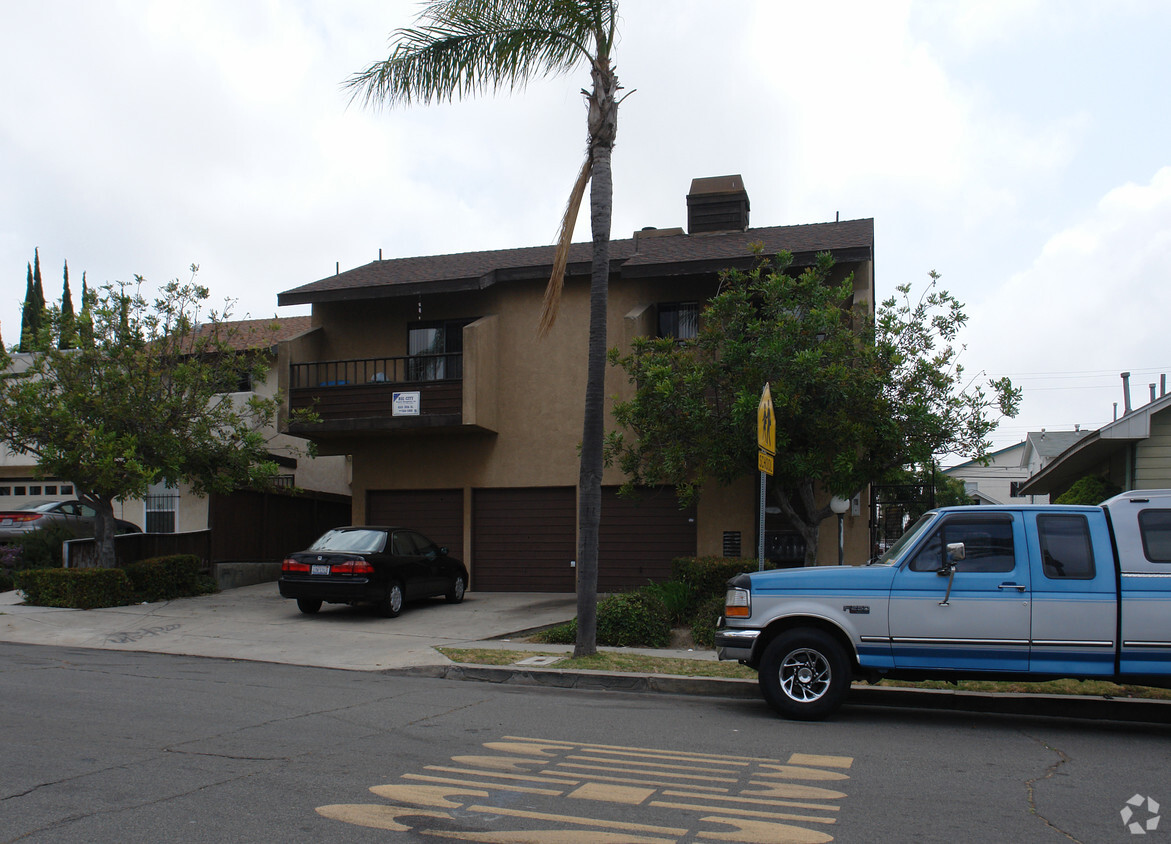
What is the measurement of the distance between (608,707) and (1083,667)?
162 inches

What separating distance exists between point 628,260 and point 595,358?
24.4 ft

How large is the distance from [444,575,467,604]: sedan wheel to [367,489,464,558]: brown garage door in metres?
2.09

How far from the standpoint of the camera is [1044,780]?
251 inches

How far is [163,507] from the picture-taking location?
875 inches

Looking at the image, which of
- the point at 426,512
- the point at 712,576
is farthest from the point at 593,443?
the point at 426,512

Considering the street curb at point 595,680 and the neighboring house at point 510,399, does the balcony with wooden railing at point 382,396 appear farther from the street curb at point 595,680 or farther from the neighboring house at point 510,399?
the street curb at point 595,680

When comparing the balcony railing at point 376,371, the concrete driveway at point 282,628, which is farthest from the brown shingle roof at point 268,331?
the concrete driveway at point 282,628

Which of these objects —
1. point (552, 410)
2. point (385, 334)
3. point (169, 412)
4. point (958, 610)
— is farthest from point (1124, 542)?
point (385, 334)

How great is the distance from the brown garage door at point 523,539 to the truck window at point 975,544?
11.0 metres

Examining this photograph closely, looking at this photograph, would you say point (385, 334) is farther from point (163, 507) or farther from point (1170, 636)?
point (1170, 636)

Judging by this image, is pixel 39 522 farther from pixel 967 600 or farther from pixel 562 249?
pixel 967 600

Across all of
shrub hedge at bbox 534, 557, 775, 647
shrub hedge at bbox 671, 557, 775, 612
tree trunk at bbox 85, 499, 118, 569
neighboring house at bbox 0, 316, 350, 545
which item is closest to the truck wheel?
shrub hedge at bbox 534, 557, 775, 647

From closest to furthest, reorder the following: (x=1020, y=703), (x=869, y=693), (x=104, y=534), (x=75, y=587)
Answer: (x=1020, y=703)
(x=869, y=693)
(x=75, y=587)
(x=104, y=534)

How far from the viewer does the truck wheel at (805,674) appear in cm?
836
